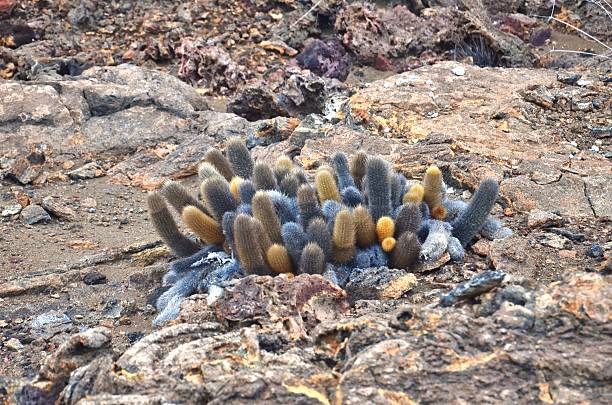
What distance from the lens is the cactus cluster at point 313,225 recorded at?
156 inches

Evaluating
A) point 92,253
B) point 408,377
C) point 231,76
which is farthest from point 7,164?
point 408,377

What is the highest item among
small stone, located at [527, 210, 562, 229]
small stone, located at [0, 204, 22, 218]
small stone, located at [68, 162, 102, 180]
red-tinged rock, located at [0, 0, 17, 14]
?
red-tinged rock, located at [0, 0, 17, 14]

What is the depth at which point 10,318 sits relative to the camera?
14.5 feet

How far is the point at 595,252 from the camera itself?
4215 mm

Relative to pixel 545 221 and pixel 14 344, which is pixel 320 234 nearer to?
pixel 545 221

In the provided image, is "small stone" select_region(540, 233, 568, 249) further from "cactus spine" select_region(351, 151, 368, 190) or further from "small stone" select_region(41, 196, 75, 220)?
"small stone" select_region(41, 196, 75, 220)

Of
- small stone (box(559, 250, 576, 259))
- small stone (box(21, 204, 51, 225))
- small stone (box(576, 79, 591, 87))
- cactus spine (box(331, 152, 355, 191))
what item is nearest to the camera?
small stone (box(559, 250, 576, 259))

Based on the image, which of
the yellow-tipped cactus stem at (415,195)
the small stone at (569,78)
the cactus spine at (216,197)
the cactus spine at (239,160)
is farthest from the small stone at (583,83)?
the cactus spine at (216,197)

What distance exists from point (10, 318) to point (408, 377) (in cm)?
293

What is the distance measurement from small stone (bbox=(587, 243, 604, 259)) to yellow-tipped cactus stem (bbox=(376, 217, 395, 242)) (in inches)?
43.5

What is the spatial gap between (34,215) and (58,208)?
21cm

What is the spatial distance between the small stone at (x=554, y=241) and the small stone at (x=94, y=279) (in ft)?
8.91

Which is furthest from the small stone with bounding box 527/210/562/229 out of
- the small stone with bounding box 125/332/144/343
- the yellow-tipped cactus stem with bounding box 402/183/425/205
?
the small stone with bounding box 125/332/144/343

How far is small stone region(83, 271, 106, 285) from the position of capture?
4.89 meters
